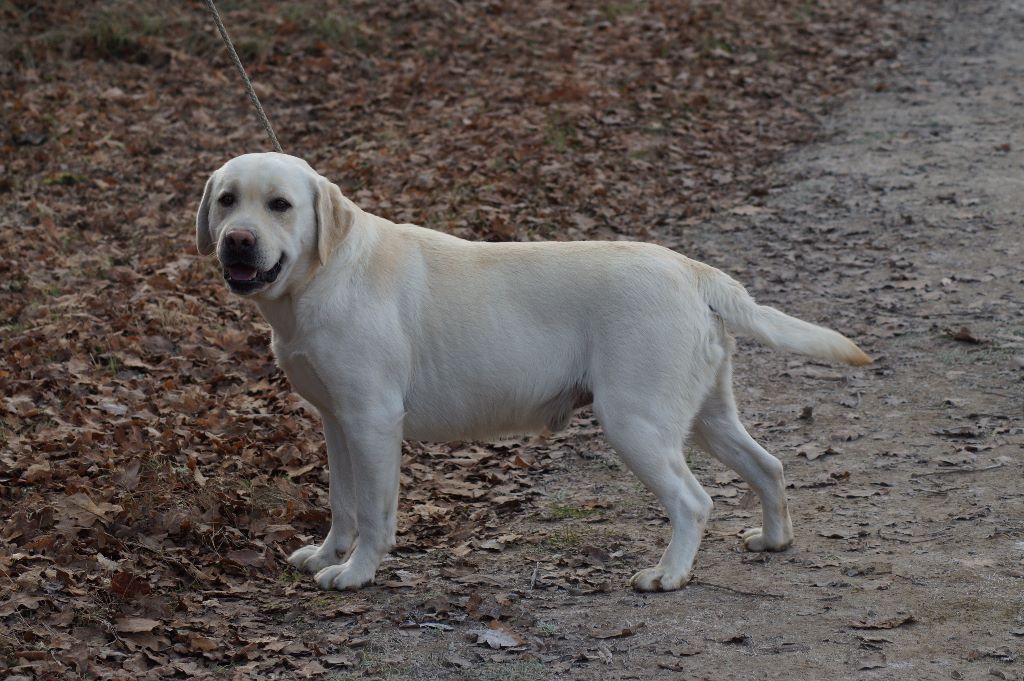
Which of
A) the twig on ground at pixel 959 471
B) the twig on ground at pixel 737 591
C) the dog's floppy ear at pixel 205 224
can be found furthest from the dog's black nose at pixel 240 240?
the twig on ground at pixel 959 471

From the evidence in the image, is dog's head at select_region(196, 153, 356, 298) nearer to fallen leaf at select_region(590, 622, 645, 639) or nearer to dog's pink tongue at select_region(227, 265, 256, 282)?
dog's pink tongue at select_region(227, 265, 256, 282)

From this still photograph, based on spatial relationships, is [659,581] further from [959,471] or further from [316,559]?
[959,471]

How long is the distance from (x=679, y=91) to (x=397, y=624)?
9.48 m

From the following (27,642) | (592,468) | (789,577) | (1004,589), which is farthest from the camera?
(592,468)

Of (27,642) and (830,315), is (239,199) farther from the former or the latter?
(830,315)

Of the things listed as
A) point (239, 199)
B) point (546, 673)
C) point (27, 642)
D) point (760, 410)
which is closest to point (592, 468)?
point (760, 410)

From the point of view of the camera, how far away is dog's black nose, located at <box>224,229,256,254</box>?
4180mm

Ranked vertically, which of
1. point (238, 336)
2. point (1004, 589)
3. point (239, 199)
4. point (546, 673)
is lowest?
point (238, 336)

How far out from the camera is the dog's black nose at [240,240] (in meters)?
4.18

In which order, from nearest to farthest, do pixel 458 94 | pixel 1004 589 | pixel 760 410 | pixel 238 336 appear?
pixel 1004 589, pixel 760 410, pixel 238 336, pixel 458 94

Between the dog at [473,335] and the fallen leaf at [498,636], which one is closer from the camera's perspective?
the fallen leaf at [498,636]

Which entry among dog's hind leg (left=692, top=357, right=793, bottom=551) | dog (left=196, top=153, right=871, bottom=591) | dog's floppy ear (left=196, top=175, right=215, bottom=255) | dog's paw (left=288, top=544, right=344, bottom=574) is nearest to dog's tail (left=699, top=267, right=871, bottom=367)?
dog (left=196, top=153, right=871, bottom=591)

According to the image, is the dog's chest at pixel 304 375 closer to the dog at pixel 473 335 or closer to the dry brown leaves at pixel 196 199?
the dog at pixel 473 335

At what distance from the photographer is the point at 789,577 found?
449cm
